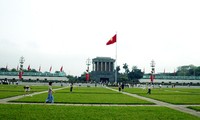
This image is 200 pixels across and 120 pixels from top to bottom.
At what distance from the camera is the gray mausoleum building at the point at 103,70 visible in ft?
443

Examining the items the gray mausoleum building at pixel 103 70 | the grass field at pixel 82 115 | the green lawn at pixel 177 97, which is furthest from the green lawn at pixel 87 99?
the gray mausoleum building at pixel 103 70

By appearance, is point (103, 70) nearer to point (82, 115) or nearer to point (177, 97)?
point (177, 97)

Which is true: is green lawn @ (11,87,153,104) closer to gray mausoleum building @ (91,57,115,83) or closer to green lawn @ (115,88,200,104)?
green lawn @ (115,88,200,104)

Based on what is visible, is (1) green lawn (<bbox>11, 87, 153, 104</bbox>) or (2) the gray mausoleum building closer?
(1) green lawn (<bbox>11, 87, 153, 104</bbox>)

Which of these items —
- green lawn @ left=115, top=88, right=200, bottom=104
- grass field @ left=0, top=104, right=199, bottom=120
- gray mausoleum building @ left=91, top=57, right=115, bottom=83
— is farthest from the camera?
gray mausoleum building @ left=91, top=57, right=115, bottom=83

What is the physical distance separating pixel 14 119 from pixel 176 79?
130 m

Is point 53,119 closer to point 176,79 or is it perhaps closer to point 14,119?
point 14,119

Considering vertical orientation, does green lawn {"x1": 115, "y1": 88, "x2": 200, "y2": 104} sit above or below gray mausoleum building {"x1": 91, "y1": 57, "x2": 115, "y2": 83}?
below

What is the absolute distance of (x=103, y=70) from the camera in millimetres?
139250

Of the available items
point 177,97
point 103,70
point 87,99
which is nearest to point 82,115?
point 87,99

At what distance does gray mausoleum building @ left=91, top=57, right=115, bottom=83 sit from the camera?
443 ft

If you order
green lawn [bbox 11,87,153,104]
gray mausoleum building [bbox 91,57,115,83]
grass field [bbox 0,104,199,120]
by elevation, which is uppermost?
gray mausoleum building [bbox 91,57,115,83]

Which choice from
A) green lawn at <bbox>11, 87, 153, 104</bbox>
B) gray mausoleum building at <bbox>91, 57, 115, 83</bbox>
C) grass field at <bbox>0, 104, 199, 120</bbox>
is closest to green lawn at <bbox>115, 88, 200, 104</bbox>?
green lawn at <bbox>11, 87, 153, 104</bbox>

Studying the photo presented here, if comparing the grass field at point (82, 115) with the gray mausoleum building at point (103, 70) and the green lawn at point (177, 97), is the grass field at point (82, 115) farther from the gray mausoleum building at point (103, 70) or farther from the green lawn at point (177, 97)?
the gray mausoleum building at point (103, 70)
